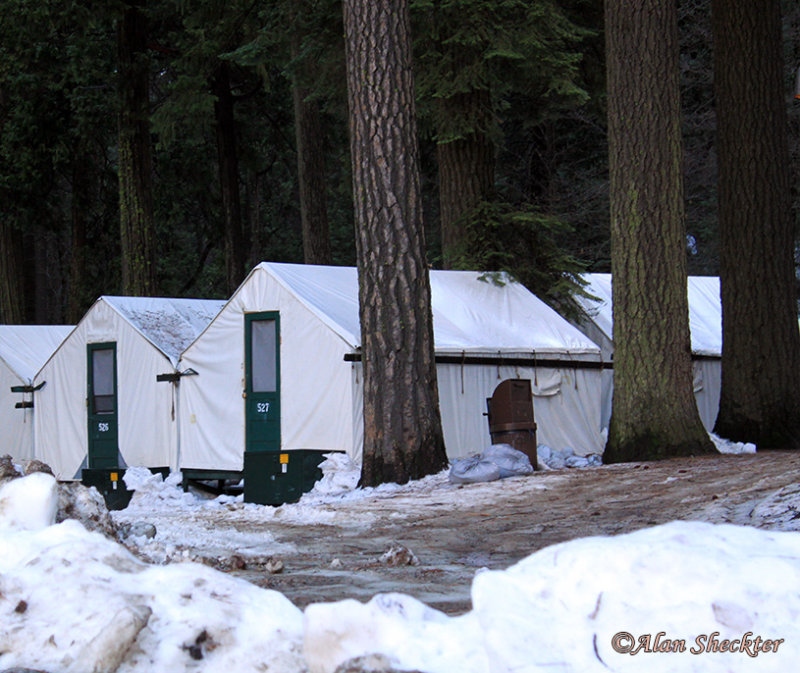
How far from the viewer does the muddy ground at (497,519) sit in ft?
18.9

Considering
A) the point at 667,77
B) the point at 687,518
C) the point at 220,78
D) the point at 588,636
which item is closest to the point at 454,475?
the point at 687,518

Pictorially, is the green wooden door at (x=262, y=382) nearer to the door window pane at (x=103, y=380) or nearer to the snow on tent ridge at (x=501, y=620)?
the door window pane at (x=103, y=380)

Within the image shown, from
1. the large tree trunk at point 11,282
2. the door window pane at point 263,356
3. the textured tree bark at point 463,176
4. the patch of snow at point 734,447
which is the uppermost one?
the textured tree bark at point 463,176

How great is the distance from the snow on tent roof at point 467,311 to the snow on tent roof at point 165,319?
2711 millimetres

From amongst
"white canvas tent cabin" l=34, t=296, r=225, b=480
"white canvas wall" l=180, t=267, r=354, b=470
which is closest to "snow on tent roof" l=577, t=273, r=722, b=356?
"white canvas wall" l=180, t=267, r=354, b=470

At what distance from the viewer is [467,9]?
15.1m

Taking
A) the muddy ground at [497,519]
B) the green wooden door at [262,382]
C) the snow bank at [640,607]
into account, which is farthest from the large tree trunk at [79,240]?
the snow bank at [640,607]

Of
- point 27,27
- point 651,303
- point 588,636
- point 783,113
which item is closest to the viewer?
point 588,636

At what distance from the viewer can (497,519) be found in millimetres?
8617

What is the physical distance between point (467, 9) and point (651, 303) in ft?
Answer: 16.8

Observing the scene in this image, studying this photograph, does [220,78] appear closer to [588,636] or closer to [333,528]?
[333,528]

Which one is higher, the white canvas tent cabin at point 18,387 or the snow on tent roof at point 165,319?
the snow on tent roof at point 165,319

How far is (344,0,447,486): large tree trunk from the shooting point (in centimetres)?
1193

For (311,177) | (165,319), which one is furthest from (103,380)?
(311,177)
